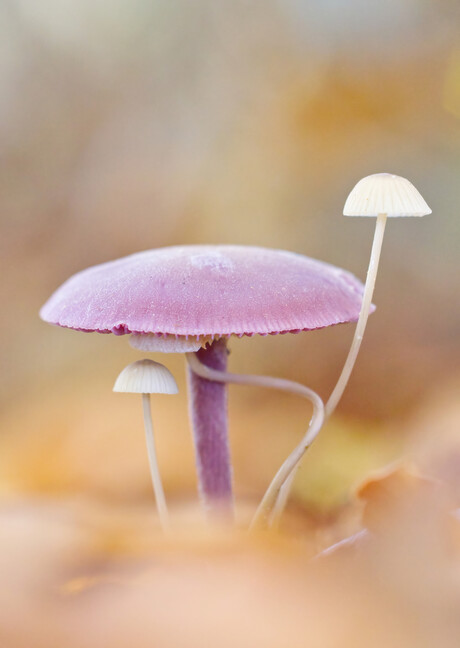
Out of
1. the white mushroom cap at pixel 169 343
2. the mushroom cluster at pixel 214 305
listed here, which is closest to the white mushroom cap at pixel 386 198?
the mushroom cluster at pixel 214 305

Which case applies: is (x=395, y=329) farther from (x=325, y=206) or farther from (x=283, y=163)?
(x=283, y=163)

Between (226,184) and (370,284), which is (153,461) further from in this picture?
(226,184)

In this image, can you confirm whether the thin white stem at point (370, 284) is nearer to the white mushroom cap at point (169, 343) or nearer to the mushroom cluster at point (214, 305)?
the mushroom cluster at point (214, 305)

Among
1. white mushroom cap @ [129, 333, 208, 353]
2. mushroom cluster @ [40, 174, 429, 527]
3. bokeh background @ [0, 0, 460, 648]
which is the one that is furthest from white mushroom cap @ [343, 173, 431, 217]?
bokeh background @ [0, 0, 460, 648]

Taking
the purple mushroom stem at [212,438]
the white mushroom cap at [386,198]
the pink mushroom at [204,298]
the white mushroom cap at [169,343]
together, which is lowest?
the purple mushroom stem at [212,438]

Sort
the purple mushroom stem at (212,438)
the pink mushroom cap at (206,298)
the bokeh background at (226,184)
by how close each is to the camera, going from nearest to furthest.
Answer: the pink mushroom cap at (206,298) → the purple mushroom stem at (212,438) → the bokeh background at (226,184)

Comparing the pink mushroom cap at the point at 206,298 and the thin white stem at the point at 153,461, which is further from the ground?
the pink mushroom cap at the point at 206,298

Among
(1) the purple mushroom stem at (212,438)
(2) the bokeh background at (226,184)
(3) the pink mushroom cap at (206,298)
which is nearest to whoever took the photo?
(3) the pink mushroom cap at (206,298)

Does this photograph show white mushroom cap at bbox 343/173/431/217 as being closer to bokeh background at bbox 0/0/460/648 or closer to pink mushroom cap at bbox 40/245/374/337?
pink mushroom cap at bbox 40/245/374/337
